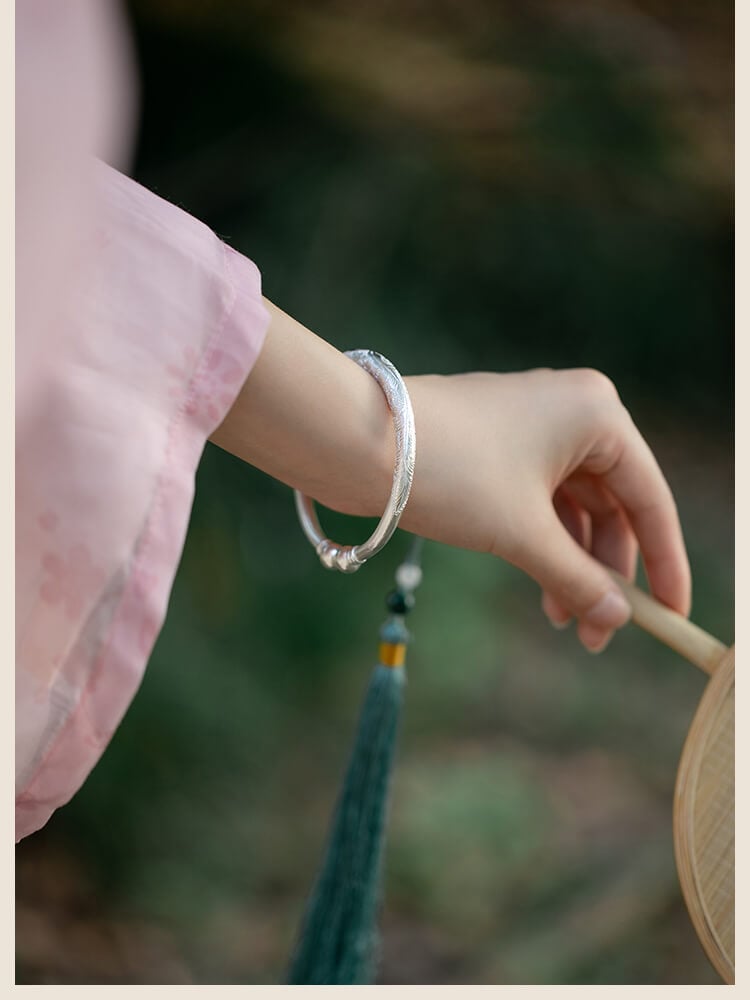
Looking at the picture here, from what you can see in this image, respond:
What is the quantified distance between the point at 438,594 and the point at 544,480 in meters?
0.47

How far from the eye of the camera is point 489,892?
1.03m

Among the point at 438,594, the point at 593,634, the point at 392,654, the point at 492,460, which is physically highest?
the point at 492,460

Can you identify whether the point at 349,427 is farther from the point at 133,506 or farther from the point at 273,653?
the point at 273,653

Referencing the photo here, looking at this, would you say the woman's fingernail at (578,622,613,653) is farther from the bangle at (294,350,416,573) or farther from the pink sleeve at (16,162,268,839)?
the pink sleeve at (16,162,268,839)

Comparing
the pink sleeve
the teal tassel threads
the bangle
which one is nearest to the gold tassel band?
the teal tassel threads

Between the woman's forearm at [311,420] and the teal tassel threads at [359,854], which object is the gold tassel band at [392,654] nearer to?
the teal tassel threads at [359,854]

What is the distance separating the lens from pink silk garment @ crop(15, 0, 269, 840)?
0.37 meters

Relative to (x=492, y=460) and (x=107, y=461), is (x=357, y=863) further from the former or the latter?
(x=107, y=461)

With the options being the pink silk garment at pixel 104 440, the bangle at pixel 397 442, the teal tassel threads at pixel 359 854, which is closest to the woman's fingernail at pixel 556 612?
the teal tassel threads at pixel 359 854

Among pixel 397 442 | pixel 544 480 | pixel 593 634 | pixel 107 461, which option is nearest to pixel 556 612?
pixel 593 634

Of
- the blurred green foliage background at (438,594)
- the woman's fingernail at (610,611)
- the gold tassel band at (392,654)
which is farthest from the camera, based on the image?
the blurred green foliage background at (438,594)

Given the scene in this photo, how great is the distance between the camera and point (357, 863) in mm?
724

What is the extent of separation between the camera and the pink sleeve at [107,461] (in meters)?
0.38

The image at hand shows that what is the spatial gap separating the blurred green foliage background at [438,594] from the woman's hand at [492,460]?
355 millimetres
